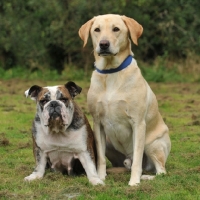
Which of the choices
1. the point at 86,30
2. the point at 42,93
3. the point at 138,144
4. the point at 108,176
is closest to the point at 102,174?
the point at 108,176

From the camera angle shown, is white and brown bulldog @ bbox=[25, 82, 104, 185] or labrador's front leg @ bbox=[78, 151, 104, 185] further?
labrador's front leg @ bbox=[78, 151, 104, 185]

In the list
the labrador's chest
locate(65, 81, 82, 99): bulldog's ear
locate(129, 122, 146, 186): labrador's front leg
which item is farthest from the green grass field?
locate(65, 81, 82, 99): bulldog's ear

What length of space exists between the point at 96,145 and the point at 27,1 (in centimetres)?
1721

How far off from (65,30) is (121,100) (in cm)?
1520

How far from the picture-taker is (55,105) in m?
6.30

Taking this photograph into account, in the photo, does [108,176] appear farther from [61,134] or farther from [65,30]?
[65,30]

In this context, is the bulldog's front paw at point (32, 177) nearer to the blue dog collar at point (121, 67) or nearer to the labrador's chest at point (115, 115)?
the labrador's chest at point (115, 115)

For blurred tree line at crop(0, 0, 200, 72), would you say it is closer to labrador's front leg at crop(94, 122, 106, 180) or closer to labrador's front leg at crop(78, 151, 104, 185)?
labrador's front leg at crop(94, 122, 106, 180)

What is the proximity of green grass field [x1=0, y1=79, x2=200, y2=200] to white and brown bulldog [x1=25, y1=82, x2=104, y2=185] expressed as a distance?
0.52 feet

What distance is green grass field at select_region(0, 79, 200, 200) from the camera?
5750 mm

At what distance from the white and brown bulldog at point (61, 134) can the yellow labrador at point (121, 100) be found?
23cm

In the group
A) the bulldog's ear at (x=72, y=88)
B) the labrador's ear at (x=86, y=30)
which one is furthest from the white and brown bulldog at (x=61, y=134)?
the labrador's ear at (x=86, y=30)

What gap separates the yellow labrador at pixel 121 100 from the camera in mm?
6605

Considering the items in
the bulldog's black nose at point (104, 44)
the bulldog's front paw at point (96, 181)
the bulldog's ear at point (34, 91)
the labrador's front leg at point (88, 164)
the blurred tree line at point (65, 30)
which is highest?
the bulldog's black nose at point (104, 44)
